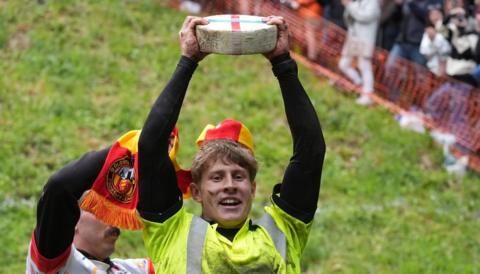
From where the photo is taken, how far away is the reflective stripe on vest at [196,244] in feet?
13.2

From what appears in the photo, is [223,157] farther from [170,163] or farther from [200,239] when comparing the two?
[200,239]

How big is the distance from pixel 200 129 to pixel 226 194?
661cm

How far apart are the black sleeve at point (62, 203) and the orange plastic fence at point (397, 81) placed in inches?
261

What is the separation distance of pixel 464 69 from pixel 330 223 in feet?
8.37

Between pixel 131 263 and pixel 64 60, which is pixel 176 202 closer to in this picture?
pixel 131 263

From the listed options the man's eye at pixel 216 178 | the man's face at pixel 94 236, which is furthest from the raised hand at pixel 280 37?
the man's face at pixel 94 236

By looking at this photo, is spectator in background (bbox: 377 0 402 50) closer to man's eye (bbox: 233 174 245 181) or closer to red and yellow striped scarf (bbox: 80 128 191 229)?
red and yellow striped scarf (bbox: 80 128 191 229)

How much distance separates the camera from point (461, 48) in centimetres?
1087

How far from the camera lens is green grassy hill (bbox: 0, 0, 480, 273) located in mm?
8969

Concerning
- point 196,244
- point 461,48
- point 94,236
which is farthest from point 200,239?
point 461,48

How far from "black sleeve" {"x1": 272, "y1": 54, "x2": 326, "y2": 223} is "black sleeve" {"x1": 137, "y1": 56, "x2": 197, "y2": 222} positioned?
0.36m

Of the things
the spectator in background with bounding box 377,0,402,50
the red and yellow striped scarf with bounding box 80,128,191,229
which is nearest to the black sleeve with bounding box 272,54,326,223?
the red and yellow striped scarf with bounding box 80,128,191,229

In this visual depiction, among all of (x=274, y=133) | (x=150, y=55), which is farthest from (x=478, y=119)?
(x=150, y=55)

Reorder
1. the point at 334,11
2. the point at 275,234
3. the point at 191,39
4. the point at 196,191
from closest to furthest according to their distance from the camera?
the point at 191,39 → the point at 275,234 → the point at 196,191 → the point at 334,11
